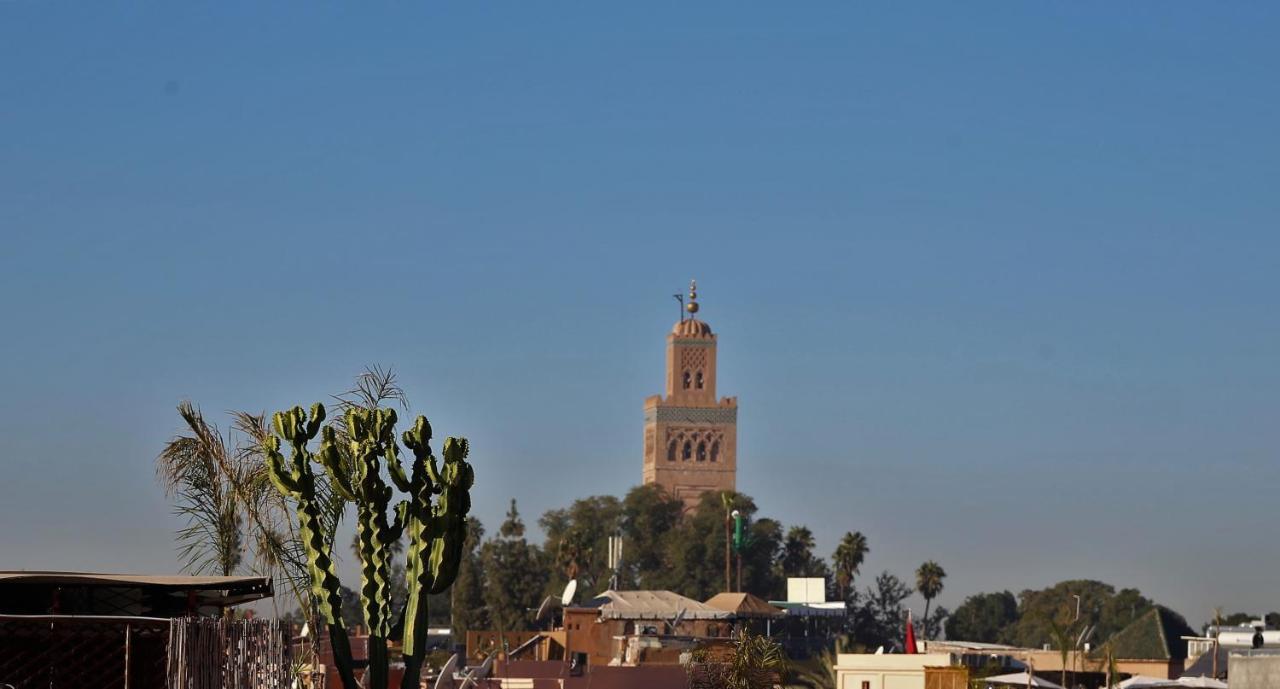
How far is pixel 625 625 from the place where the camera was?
88250mm

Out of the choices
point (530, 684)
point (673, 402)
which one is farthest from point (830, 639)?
point (530, 684)

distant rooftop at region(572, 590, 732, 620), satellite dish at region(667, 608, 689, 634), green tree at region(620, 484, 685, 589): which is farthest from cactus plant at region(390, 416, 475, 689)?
green tree at region(620, 484, 685, 589)

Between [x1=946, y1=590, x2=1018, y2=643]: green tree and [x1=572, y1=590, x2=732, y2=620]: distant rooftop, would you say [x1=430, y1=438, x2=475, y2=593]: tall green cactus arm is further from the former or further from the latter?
[x1=946, y1=590, x2=1018, y2=643]: green tree

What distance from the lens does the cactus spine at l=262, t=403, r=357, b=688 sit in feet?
81.5

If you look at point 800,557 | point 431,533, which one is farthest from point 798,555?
point 431,533

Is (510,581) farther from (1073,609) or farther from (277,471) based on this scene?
(277,471)

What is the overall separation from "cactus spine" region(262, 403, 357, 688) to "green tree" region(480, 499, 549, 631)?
93.4 metres

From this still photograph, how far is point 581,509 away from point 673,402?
1639cm

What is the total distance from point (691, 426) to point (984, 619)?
95.2ft

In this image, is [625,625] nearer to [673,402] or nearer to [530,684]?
[530,684]

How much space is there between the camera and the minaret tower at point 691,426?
521ft

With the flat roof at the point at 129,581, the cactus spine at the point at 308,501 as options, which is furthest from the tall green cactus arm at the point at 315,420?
the flat roof at the point at 129,581

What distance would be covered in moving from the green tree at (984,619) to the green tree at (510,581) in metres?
32.2

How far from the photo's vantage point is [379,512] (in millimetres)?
25750
